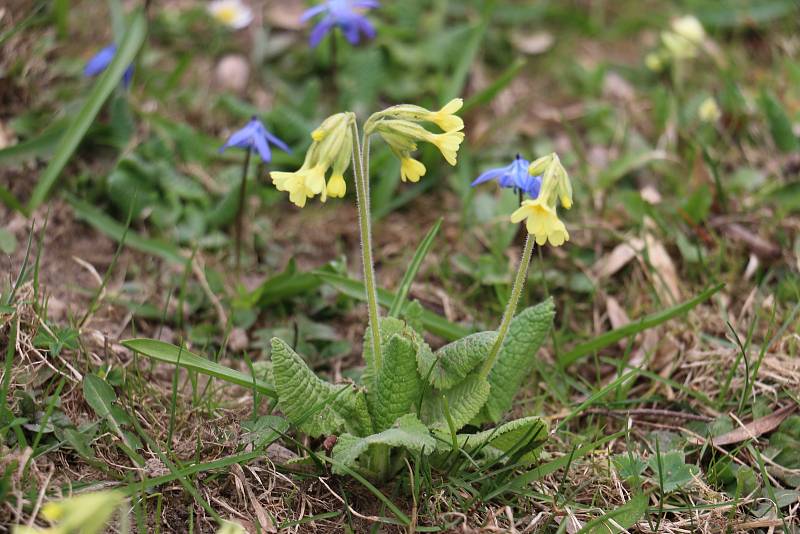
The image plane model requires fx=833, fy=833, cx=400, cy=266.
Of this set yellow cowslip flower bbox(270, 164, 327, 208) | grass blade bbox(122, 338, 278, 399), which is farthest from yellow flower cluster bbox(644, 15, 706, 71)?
grass blade bbox(122, 338, 278, 399)

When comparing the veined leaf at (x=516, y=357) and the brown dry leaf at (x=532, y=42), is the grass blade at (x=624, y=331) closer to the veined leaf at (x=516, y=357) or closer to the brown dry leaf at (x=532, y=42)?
the veined leaf at (x=516, y=357)

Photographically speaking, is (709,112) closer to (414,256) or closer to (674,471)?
(414,256)

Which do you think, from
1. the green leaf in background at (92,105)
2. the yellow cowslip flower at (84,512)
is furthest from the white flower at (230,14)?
the yellow cowslip flower at (84,512)

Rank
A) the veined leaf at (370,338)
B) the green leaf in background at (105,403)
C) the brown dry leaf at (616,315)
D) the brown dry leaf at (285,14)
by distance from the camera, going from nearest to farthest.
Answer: the green leaf in background at (105,403), the veined leaf at (370,338), the brown dry leaf at (616,315), the brown dry leaf at (285,14)

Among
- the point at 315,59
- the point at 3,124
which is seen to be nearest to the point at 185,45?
the point at 315,59

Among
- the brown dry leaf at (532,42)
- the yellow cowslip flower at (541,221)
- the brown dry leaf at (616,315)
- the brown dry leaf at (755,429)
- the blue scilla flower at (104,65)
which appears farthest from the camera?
the brown dry leaf at (532,42)

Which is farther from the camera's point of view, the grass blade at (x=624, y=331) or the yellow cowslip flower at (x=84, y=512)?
the grass blade at (x=624, y=331)
